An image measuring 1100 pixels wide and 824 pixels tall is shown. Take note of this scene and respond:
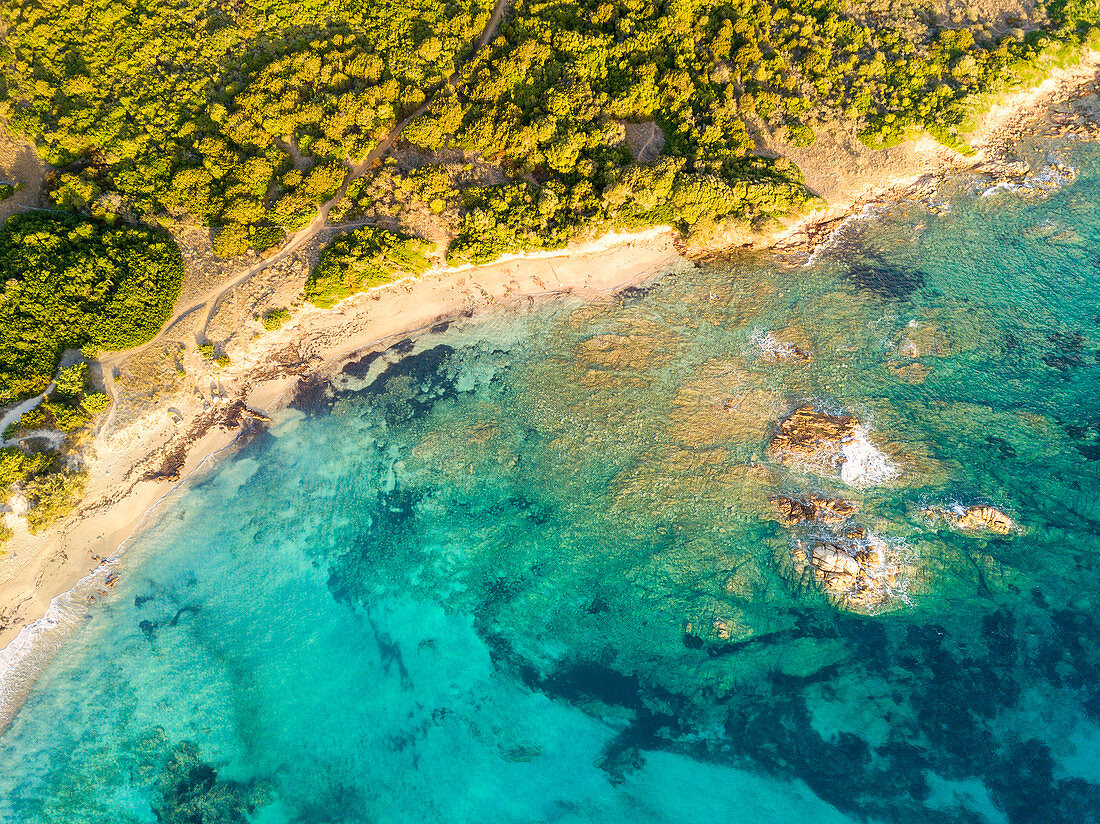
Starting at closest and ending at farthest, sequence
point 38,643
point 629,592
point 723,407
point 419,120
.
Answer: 1. point 38,643
2. point 629,592
3. point 723,407
4. point 419,120

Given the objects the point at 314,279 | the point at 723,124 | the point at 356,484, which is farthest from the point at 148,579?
the point at 723,124

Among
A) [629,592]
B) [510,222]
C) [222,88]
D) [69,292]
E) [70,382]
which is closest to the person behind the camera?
[629,592]

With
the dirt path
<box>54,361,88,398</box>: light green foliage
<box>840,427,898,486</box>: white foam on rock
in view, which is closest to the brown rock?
<box>840,427,898,486</box>: white foam on rock

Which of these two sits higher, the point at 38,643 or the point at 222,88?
the point at 222,88

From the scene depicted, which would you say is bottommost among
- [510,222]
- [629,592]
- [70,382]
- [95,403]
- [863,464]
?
[863,464]

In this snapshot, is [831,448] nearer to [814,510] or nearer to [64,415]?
[814,510]

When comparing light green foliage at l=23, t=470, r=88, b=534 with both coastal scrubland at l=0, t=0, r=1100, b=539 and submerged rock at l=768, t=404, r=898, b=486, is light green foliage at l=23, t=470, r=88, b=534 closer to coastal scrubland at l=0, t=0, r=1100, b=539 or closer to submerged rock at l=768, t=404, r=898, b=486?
coastal scrubland at l=0, t=0, r=1100, b=539

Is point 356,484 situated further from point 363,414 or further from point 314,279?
point 314,279

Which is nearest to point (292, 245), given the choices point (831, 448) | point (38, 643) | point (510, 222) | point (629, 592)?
point (510, 222)
